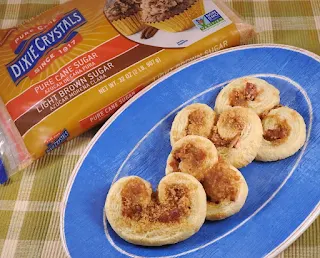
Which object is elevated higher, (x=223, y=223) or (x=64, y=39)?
(x=64, y=39)

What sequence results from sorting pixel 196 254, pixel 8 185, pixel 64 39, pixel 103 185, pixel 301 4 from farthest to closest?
pixel 301 4 < pixel 64 39 < pixel 8 185 < pixel 103 185 < pixel 196 254

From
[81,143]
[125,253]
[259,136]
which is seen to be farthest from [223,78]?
[125,253]

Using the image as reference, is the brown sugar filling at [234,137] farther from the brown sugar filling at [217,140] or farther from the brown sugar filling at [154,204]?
the brown sugar filling at [154,204]

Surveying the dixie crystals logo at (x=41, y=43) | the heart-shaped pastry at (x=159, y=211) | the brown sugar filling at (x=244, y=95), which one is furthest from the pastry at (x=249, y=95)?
the dixie crystals logo at (x=41, y=43)

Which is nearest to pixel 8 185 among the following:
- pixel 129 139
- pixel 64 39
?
pixel 129 139

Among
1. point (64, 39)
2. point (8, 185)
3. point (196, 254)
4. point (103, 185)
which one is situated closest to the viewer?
point (196, 254)

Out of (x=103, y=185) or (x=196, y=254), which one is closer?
(x=196, y=254)

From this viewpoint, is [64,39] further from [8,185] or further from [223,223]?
[223,223]

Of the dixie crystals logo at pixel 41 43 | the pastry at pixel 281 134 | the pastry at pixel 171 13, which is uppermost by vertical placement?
the dixie crystals logo at pixel 41 43
